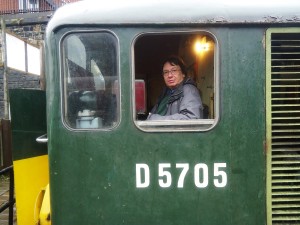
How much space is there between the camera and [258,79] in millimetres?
2861

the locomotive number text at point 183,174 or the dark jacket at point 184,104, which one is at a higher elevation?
the dark jacket at point 184,104

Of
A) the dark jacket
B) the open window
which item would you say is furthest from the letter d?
the dark jacket

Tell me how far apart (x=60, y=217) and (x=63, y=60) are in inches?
45.4

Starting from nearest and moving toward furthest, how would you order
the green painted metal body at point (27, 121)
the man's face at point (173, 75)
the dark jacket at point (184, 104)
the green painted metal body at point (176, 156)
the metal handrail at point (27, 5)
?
the green painted metal body at point (176, 156), the dark jacket at point (184, 104), the man's face at point (173, 75), the green painted metal body at point (27, 121), the metal handrail at point (27, 5)

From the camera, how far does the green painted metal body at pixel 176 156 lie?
2834 mm

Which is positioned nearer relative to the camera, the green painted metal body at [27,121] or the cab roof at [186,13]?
the cab roof at [186,13]

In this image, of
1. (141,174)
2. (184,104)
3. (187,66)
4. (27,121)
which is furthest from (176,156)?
(27,121)

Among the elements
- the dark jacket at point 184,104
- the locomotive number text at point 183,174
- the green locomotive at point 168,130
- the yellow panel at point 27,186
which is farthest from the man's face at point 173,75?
the yellow panel at point 27,186

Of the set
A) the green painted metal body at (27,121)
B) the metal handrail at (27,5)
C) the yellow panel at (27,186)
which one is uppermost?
the metal handrail at (27,5)

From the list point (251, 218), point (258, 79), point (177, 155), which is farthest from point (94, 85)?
point (251, 218)

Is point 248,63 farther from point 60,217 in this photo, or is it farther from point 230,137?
point 60,217

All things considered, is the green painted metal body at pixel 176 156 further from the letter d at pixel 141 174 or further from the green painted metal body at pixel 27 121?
the green painted metal body at pixel 27 121

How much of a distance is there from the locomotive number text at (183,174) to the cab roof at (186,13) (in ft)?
3.39

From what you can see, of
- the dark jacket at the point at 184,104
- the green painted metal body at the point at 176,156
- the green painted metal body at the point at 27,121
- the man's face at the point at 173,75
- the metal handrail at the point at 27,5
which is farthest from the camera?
the metal handrail at the point at 27,5
